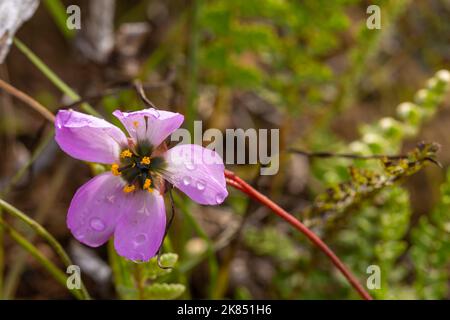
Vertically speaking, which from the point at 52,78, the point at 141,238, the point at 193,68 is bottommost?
the point at 141,238

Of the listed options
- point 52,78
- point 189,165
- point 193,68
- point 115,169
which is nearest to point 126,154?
point 115,169

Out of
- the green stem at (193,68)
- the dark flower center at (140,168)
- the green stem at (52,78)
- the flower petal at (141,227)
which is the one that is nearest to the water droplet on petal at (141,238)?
the flower petal at (141,227)

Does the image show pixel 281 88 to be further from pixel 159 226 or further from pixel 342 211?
pixel 159 226

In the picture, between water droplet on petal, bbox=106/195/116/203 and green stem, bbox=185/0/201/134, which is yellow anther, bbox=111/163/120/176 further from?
green stem, bbox=185/0/201/134

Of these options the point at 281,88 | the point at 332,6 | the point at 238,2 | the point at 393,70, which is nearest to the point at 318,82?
the point at 281,88

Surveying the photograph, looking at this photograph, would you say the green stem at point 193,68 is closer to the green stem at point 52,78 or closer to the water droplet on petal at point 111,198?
the green stem at point 52,78

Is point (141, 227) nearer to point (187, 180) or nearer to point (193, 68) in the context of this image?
point (187, 180)

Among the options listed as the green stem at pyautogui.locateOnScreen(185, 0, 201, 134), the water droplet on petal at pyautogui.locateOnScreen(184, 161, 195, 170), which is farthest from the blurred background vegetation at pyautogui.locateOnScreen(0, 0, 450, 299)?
the water droplet on petal at pyautogui.locateOnScreen(184, 161, 195, 170)
